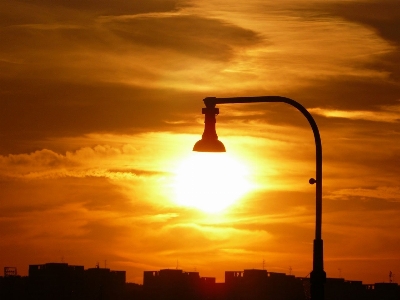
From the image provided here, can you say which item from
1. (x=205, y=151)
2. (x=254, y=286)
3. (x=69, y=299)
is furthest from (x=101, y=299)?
(x=205, y=151)

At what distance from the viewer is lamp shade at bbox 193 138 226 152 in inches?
856

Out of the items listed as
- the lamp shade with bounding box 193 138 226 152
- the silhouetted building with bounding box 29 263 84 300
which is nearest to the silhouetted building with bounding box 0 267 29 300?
the silhouetted building with bounding box 29 263 84 300

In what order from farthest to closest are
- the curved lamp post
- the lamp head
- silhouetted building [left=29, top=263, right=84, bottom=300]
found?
silhouetted building [left=29, top=263, right=84, bottom=300]
the lamp head
the curved lamp post

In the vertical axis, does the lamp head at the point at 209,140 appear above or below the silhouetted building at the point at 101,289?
below

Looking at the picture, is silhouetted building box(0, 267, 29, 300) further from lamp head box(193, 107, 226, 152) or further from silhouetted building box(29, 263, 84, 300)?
lamp head box(193, 107, 226, 152)

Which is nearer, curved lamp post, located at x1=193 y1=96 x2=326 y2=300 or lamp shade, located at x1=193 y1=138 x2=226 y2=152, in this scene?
curved lamp post, located at x1=193 y1=96 x2=326 y2=300

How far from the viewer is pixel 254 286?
19862 cm

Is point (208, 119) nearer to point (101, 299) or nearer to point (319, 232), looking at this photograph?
point (319, 232)

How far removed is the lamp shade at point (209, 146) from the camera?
21.8 meters

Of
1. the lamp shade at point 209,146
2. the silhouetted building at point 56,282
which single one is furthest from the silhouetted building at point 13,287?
the lamp shade at point 209,146

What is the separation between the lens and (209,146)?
2175 cm

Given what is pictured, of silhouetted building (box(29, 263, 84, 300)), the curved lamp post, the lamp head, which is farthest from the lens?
silhouetted building (box(29, 263, 84, 300))

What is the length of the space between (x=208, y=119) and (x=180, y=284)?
591 ft

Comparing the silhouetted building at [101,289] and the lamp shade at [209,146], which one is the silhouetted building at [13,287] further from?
the lamp shade at [209,146]
